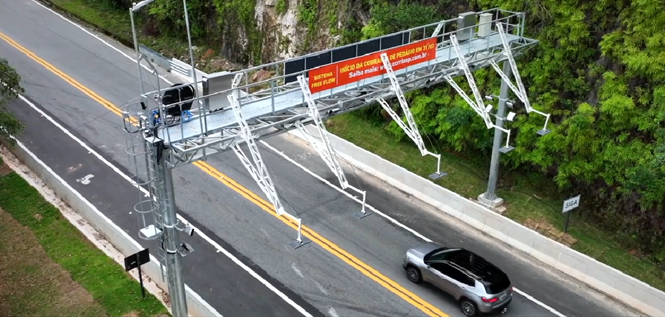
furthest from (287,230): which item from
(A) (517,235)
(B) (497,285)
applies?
(A) (517,235)

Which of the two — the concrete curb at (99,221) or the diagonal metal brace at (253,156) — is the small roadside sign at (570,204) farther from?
the concrete curb at (99,221)

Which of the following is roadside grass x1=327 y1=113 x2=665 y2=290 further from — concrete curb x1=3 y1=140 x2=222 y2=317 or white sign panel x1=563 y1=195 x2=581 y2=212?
concrete curb x1=3 y1=140 x2=222 y2=317

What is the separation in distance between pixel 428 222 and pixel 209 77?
1116cm

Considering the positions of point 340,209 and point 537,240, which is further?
point 340,209

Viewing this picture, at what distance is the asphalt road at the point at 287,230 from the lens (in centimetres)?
1917

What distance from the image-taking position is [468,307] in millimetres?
18297

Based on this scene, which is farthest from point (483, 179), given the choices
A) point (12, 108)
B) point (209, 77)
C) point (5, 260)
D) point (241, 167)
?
point (12, 108)

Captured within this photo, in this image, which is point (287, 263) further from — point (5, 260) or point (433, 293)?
point (5, 260)

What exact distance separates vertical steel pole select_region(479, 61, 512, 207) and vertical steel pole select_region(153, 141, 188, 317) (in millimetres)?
12517

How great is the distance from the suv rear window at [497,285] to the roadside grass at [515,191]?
4.43 m

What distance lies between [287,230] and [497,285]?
786cm

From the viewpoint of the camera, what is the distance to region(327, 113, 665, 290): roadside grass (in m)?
20.6

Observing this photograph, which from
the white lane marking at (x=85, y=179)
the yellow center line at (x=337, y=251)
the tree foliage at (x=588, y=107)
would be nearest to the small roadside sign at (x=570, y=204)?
the tree foliage at (x=588, y=107)

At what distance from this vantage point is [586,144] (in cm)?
2195
